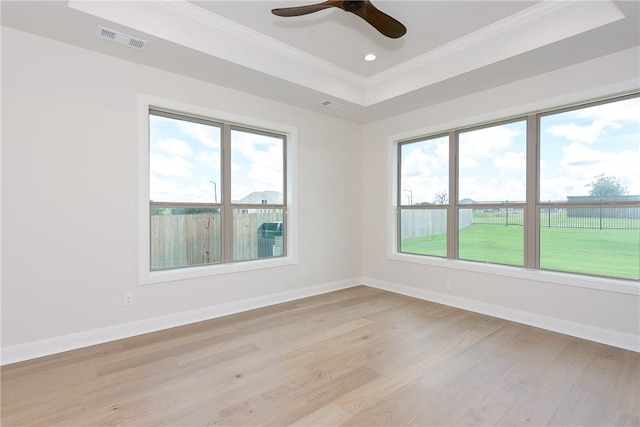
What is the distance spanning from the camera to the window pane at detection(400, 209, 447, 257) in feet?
14.6

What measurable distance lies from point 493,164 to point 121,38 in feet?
13.9

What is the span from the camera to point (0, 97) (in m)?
2.56

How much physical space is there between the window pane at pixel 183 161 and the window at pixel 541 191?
3007 millimetres

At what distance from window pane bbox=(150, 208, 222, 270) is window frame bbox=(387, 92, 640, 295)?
2.71 meters

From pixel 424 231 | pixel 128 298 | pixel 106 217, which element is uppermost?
pixel 106 217

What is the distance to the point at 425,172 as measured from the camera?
468 cm

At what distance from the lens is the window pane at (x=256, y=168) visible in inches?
159

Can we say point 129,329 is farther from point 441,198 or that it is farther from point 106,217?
point 441,198

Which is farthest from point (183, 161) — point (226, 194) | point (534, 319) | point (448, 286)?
point (534, 319)

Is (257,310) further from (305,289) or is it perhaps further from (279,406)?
(279,406)

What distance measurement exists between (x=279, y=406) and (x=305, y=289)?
261 centimetres

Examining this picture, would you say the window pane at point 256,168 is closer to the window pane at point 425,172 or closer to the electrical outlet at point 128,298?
the electrical outlet at point 128,298

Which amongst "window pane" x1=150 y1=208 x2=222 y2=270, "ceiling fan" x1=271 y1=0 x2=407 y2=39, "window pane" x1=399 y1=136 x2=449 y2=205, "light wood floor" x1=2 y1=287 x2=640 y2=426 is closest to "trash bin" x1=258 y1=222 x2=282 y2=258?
"window pane" x1=150 y1=208 x2=222 y2=270

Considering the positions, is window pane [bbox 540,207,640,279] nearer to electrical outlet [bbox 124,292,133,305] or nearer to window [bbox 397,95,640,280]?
window [bbox 397,95,640,280]
